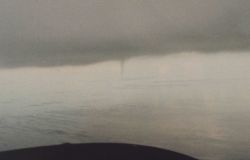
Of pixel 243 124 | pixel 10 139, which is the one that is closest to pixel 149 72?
pixel 243 124

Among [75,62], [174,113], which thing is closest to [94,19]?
[75,62]

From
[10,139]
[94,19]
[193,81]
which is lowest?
[10,139]

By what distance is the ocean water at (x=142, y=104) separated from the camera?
0.73 m

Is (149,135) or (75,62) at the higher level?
(75,62)

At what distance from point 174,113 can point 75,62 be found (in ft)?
0.71

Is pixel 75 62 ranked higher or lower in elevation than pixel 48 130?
higher

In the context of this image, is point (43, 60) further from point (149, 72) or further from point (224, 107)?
point (224, 107)

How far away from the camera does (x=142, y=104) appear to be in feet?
2.48

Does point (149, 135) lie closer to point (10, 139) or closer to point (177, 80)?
point (177, 80)

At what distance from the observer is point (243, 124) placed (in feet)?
2.35

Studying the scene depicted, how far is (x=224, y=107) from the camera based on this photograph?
28.6 inches

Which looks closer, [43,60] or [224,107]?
[224,107]

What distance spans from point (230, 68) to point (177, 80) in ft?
0.31

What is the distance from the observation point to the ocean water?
0.73 m
